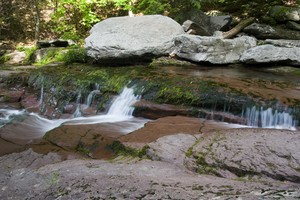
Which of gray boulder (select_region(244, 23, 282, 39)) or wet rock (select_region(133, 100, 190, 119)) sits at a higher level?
gray boulder (select_region(244, 23, 282, 39))

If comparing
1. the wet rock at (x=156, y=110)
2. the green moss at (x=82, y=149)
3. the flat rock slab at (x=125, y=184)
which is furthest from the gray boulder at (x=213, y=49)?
the flat rock slab at (x=125, y=184)

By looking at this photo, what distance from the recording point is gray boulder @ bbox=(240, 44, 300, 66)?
27.4 ft

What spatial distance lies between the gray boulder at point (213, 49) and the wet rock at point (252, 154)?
16.2ft

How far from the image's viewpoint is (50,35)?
15.9 m

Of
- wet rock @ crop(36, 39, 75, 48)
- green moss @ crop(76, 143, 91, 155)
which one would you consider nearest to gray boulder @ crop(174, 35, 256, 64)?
green moss @ crop(76, 143, 91, 155)

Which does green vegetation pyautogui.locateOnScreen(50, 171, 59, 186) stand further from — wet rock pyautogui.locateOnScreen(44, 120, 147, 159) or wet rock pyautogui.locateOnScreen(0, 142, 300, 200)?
wet rock pyautogui.locateOnScreen(44, 120, 147, 159)

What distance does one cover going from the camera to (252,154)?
3.77 m

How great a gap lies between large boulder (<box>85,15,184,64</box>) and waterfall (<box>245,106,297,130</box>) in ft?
14.4

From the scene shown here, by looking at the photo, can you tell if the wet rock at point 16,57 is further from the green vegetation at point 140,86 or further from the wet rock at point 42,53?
the green vegetation at point 140,86

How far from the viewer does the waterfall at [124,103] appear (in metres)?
6.91

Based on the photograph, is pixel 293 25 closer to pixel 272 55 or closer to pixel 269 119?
pixel 272 55

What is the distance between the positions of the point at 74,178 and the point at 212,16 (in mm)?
9665

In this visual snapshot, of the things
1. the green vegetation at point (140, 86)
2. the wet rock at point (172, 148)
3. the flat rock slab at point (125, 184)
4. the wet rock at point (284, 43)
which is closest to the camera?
the flat rock slab at point (125, 184)

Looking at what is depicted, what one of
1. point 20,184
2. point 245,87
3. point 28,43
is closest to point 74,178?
point 20,184
